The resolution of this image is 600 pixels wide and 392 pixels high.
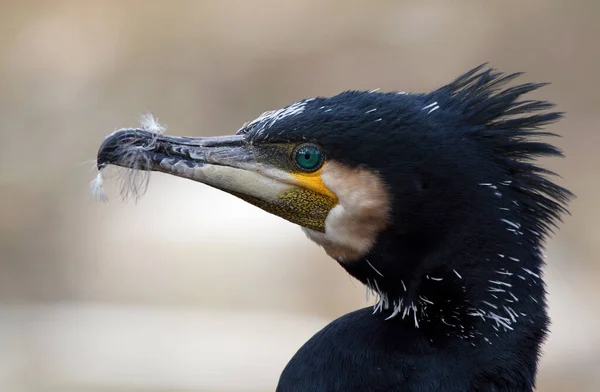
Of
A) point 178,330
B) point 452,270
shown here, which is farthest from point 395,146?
point 178,330

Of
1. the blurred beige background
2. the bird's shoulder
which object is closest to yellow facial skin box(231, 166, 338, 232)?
the bird's shoulder

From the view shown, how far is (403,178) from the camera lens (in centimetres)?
198

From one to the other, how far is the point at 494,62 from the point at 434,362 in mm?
7884

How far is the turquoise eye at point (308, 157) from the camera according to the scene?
6.76ft

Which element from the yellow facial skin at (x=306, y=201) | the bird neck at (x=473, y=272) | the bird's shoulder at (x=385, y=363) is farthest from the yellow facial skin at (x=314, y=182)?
the bird's shoulder at (x=385, y=363)

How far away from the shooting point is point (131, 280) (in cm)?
715

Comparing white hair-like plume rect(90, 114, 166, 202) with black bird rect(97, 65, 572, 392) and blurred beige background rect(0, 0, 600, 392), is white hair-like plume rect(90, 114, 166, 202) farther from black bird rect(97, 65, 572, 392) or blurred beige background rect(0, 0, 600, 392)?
blurred beige background rect(0, 0, 600, 392)

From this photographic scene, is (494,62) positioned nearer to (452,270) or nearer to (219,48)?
(219,48)

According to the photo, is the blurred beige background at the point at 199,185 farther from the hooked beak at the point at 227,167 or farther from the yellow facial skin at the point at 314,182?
the yellow facial skin at the point at 314,182

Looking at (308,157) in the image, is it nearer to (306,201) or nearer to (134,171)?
(306,201)

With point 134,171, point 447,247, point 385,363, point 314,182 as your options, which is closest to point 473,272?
point 447,247

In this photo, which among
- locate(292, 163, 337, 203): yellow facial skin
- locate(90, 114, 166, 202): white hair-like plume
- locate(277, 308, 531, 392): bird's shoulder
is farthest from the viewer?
locate(90, 114, 166, 202): white hair-like plume

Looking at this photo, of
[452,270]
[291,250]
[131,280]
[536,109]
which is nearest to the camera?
[452,270]

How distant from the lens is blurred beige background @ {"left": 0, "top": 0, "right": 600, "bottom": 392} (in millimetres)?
6426
